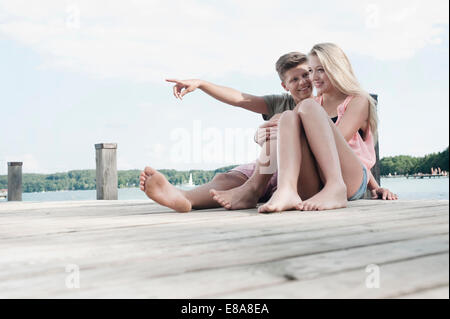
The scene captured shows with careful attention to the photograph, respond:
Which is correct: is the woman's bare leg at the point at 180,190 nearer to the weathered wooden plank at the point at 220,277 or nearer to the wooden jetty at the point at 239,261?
the wooden jetty at the point at 239,261

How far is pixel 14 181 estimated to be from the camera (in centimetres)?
582

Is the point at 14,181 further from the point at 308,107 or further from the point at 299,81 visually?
the point at 308,107

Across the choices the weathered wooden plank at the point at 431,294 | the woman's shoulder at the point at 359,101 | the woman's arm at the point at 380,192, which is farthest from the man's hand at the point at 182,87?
the weathered wooden plank at the point at 431,294

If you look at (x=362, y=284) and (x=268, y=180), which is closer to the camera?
(x=362, y=284)

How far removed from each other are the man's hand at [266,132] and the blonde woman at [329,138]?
20cm

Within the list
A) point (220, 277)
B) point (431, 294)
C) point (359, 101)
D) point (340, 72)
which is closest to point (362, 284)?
point (431, 294)

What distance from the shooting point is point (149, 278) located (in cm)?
86

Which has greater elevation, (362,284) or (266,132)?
(266,132)

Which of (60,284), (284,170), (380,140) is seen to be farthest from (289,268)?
(380,140)

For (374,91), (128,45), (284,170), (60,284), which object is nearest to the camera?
(60,284)

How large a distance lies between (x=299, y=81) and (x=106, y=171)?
2572 millimetres
